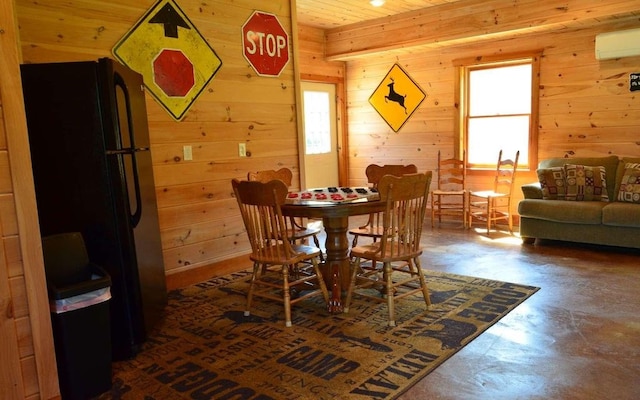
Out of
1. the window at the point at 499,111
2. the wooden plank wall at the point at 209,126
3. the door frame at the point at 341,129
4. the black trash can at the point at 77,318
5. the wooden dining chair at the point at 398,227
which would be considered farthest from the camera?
the door frame at the point at 341,129

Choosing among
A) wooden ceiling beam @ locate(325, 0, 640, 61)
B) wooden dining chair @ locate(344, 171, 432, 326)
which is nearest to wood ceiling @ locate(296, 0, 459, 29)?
wooden ceiling beam @ locate(325, 0, 640, 61)

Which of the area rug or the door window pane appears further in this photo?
the door window pane

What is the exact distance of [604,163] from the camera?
197 inches

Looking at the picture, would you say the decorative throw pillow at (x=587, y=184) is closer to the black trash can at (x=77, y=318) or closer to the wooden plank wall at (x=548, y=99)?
the wooden plank wall at (x=548, y=99)

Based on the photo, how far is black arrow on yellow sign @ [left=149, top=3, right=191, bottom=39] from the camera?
12.0 ft

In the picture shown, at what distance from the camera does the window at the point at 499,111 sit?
18.8 ft

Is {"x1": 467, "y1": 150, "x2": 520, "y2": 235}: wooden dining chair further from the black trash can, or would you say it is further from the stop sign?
the black trash can

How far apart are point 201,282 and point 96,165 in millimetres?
1730

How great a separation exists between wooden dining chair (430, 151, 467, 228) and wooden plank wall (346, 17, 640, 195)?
21 centimetres

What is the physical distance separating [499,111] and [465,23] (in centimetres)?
120

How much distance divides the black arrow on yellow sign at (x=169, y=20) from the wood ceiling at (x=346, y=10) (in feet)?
6.28

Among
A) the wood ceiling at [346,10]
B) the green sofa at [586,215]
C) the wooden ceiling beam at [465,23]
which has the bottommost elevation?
the green sofa at [586,215]

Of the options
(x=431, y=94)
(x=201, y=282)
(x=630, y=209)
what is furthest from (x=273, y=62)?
(x=630, y=209)

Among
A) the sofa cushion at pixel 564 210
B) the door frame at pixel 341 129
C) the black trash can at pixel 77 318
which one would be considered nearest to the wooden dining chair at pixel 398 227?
the black trash can at pixel 77 318
